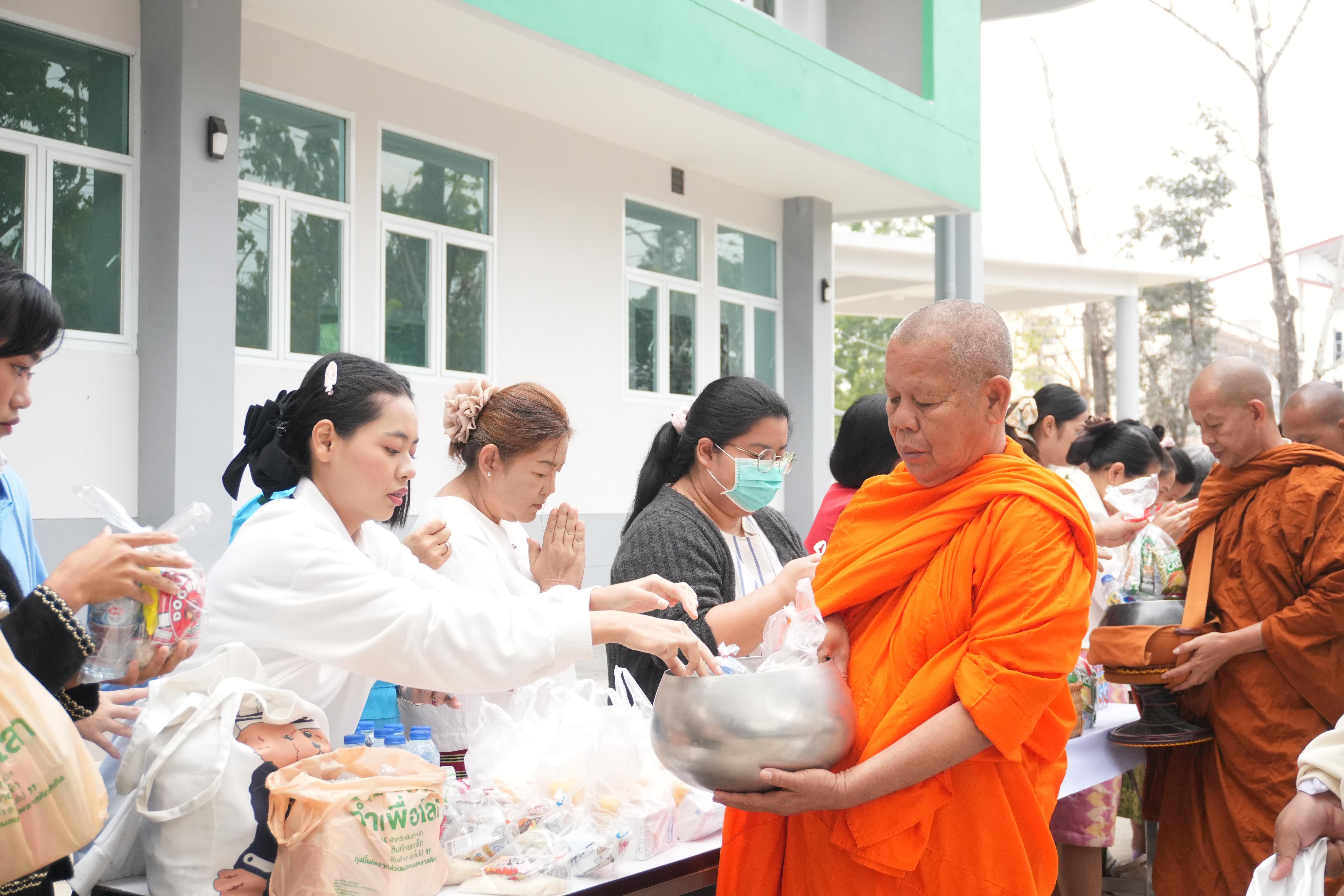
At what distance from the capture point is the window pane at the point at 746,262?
1078 cm

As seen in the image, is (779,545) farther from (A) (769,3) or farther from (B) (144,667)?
(A) (769,3)

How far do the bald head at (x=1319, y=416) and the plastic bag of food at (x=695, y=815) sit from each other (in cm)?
312

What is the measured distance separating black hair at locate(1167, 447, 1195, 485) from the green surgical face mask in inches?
174

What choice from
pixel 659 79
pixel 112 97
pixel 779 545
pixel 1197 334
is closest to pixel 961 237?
pixel 659 79

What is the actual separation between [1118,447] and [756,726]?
3.95 m

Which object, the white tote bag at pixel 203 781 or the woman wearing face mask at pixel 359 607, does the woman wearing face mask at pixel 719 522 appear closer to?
the woman wearing face mask at pixel 359 607

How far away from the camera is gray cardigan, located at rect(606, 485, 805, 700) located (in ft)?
9.48

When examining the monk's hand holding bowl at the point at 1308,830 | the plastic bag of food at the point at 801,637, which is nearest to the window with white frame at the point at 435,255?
the plastic bag of food at the point at 801,637

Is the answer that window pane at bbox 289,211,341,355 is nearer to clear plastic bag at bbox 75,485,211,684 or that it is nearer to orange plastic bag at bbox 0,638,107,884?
clear plastic bag at bbox 75,485,211,684

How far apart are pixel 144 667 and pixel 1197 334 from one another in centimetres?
2737

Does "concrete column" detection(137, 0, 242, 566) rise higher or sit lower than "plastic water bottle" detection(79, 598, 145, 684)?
higher

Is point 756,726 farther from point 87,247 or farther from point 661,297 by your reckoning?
point 661,297

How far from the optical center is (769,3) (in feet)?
36.2

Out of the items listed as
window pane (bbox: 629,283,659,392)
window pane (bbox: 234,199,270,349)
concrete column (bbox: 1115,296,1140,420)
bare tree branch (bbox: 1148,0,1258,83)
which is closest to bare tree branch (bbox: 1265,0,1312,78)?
bare tree branch (bbox: 1148,0,1258,83)
